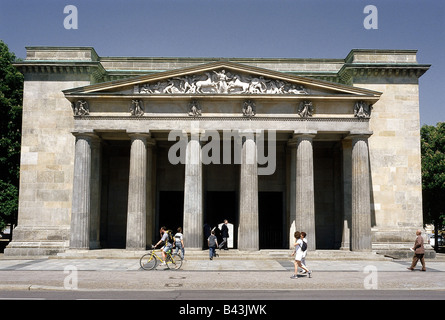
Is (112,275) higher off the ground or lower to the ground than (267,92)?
lower

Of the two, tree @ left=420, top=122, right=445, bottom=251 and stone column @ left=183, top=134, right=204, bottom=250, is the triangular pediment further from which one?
tree @ left=420, top=122, right=445, bottom=251

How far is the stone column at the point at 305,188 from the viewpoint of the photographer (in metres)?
A: 34.7

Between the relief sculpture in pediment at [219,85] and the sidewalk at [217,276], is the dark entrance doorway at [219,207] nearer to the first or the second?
the relief sculpture in pediment at [219,85]

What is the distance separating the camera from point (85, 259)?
109 feet

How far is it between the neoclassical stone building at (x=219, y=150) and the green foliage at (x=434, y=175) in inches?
575

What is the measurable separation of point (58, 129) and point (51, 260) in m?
11.6

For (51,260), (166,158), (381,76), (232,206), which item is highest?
(381,76)

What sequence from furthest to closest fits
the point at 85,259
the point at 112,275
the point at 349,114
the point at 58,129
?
the point at 58,129, the point at 349,114, the point at 85,259, the point at 112,275

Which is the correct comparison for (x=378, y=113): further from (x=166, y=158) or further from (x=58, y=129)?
(x=58, y=129)

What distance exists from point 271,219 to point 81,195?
16285mm

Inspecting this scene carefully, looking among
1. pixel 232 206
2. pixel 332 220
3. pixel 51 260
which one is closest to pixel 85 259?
pixel 51 260

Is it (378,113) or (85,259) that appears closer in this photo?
(85,259)

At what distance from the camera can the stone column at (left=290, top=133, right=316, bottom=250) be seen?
34719 millimetres
